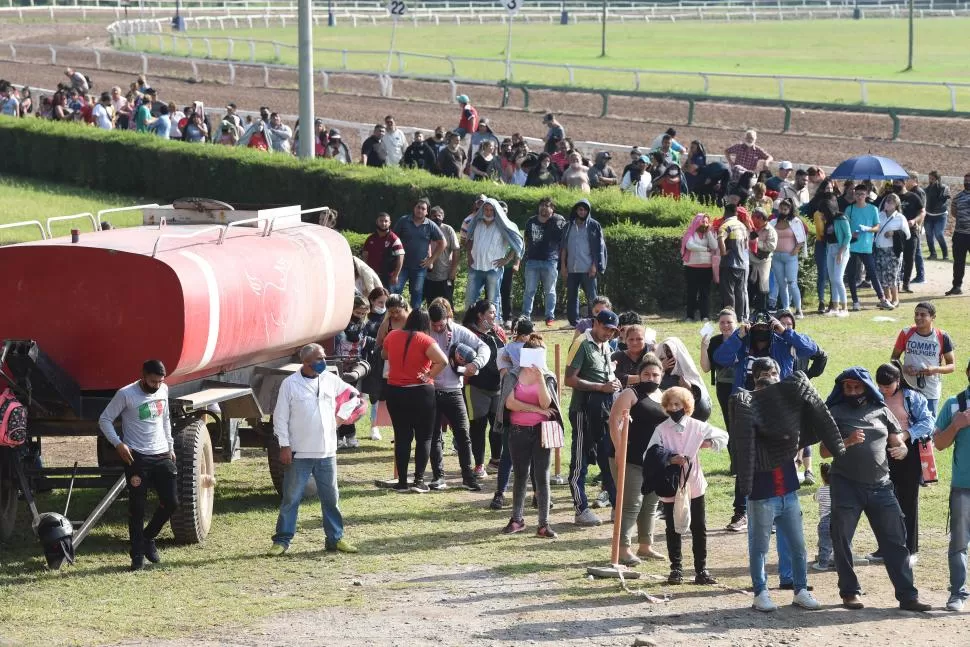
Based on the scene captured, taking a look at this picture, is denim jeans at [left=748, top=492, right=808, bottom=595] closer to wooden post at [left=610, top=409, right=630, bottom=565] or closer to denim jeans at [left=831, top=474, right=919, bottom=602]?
denim jeans at [left=831, top=474, right=919, bottom=602]

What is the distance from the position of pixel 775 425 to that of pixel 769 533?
76 centimetres

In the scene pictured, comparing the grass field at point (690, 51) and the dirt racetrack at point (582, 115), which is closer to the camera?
the dirt racetrack at point (582, 115)

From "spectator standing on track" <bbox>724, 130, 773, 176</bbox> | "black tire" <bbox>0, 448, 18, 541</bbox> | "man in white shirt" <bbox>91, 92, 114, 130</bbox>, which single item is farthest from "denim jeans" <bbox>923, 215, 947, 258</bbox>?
"man in white shirt" <bbox>91, 92, 114, 130</bbox>

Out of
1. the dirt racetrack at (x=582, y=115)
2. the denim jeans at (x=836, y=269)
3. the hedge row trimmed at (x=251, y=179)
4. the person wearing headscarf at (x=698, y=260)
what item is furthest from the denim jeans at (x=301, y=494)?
the dirt racetrack at (x=582, y=115)

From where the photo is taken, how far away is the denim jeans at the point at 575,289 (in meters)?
21.5

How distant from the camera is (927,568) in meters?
12.1

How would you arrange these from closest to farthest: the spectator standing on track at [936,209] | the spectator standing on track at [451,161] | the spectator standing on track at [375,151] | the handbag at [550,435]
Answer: the handbag at [550,435], the spectator standing on track at [936,209], the spectator standing on track at [451,161], the spectator standing on track at [375,151]

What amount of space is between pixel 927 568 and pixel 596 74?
160 feet

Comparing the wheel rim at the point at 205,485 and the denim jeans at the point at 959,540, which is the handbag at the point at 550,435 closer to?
the wheel rim at the point at 205,485

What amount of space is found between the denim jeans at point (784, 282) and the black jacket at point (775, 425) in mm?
11260

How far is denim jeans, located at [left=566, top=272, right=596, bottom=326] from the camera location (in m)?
21.5

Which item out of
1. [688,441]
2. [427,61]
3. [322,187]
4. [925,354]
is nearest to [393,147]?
[322,187]

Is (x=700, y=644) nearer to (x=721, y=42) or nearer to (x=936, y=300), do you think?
(x=936, y=300)

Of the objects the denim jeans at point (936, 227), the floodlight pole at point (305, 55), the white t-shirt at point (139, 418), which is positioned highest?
the floodlight pole at point (305, 55)
